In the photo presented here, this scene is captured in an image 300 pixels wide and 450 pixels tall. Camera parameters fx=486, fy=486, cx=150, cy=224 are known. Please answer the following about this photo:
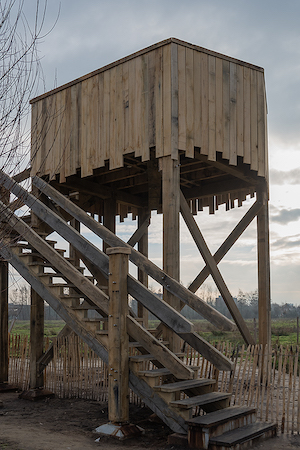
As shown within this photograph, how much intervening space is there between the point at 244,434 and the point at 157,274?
281 centimetres

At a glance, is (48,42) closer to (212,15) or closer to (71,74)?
(71,74)

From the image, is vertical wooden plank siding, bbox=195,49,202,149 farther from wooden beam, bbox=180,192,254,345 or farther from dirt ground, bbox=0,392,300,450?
dirt ground, bbox=0,392,300,450

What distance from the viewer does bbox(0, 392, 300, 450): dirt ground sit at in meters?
6.32

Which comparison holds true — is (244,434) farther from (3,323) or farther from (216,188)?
(3,323)

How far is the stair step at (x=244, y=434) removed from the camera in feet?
18.7

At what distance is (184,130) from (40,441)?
17.5 feet

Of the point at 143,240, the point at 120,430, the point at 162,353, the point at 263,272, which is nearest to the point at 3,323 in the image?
the point at 143,240

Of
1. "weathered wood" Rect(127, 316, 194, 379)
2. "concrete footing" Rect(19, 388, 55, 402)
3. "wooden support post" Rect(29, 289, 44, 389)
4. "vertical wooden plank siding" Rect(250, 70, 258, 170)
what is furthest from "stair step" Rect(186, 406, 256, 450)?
"wooden support post" Rect(29, 289, 44, 389)

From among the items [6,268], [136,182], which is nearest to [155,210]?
[136,182]

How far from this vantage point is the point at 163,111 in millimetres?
8367

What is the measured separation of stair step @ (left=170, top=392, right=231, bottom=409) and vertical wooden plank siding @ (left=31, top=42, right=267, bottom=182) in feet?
12.6

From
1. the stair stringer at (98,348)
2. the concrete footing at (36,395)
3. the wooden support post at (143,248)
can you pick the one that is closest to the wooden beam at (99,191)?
the wooden support post at (143,248)

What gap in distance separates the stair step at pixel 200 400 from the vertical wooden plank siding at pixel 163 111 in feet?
12.6

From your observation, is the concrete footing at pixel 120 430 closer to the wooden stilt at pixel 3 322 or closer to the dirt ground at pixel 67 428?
the dirt ground at pixel 67 428
